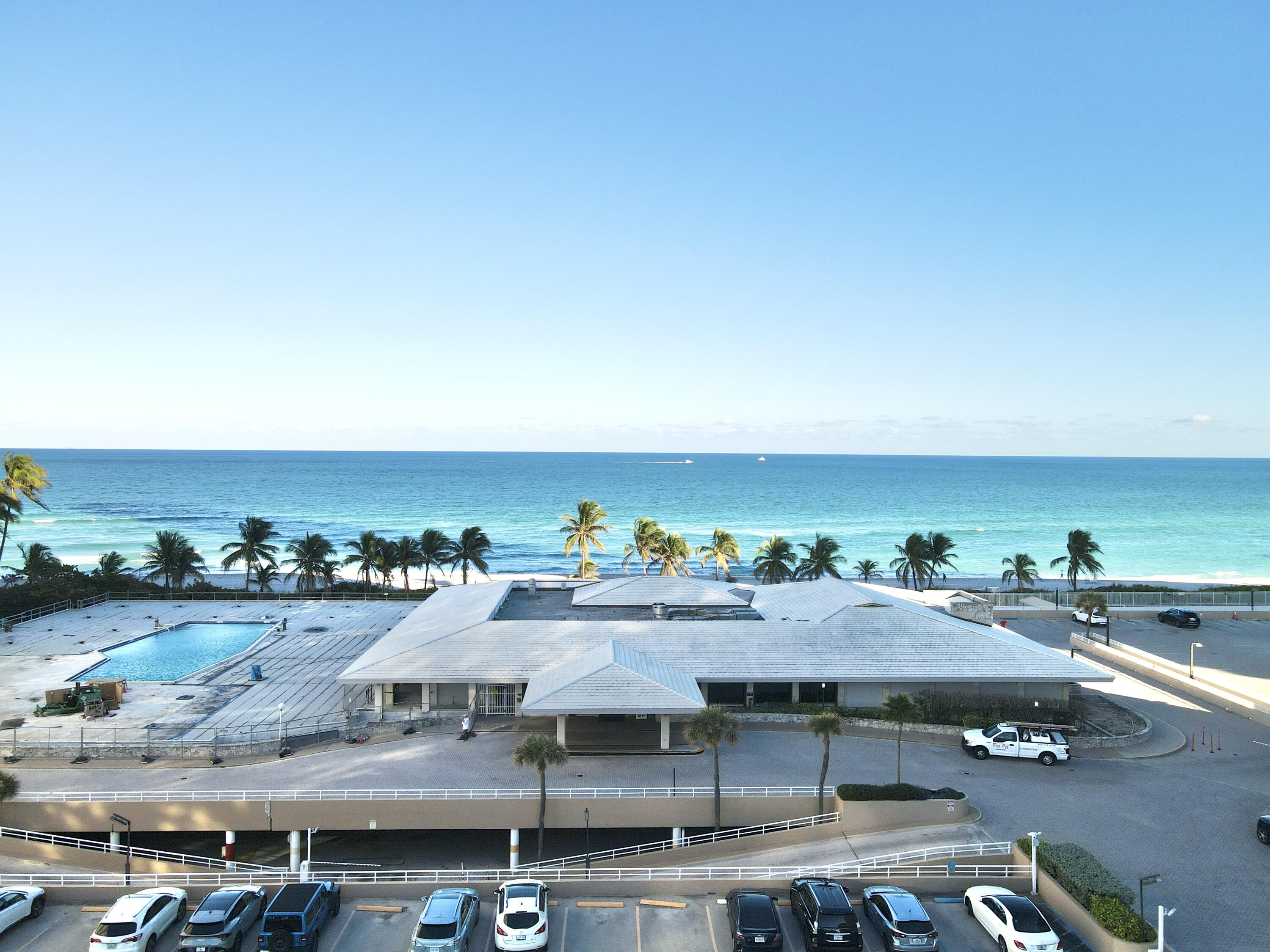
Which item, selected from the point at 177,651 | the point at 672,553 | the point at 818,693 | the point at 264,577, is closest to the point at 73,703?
the point at 177,651

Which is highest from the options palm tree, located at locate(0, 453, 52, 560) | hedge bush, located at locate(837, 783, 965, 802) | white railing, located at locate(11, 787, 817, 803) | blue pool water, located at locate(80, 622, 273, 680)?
palm tree, located at locate(0, 453, 52, 560)

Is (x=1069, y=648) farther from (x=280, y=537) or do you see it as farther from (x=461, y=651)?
(x=280, y=537)

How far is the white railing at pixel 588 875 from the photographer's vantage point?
18.9 metres

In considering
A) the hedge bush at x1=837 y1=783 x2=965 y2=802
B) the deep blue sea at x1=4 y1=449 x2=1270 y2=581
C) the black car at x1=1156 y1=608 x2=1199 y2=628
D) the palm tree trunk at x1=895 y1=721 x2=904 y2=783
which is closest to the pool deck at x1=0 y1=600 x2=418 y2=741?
the hedge bush at x1=837 y1=783 x2=965 y2=802

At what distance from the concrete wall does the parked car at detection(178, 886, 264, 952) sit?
4734 millimetres

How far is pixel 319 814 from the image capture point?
22.4 m

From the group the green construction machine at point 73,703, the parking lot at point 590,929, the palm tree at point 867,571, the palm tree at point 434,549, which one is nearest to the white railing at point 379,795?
the parking lot at point 590,929

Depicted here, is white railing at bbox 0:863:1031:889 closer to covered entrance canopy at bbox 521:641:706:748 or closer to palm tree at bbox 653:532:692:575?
covered entrance canopy at bbox 521:641:706:748

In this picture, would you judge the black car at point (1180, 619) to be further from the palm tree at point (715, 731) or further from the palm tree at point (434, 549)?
the palm tree at point (434, 549)

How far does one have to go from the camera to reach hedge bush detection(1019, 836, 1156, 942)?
15.7m

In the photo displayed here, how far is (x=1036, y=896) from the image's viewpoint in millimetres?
18375

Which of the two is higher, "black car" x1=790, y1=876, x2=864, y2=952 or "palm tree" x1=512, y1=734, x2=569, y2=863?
"palm tree" x1=512, y1=734, x2=569, y2=863

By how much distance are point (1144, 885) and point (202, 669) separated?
37050 millimetres

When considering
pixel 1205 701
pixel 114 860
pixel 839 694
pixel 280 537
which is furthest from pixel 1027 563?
pixel 280 537
